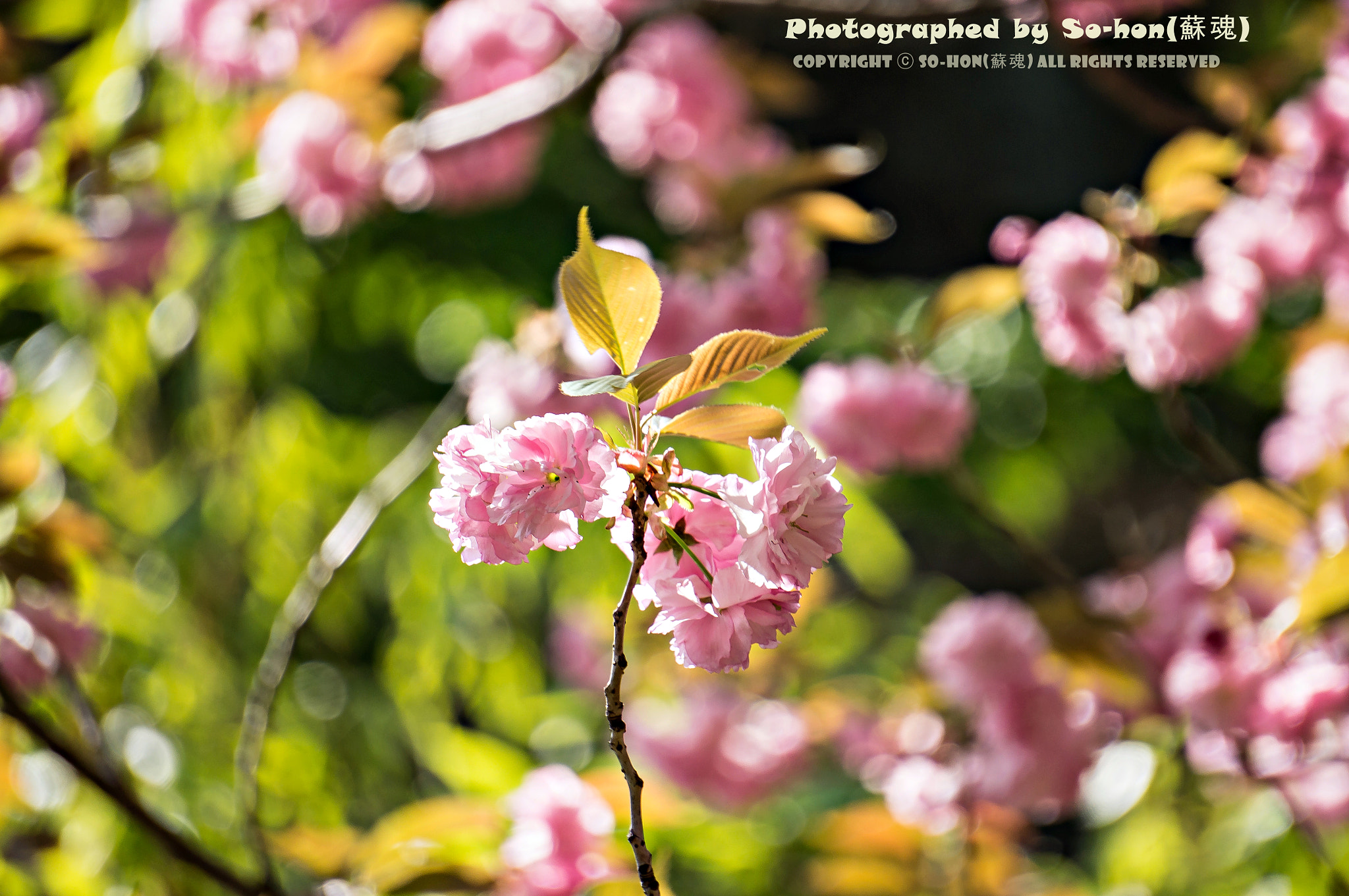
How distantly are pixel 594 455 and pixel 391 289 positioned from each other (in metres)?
1.39

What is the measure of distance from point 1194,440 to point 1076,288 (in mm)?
170

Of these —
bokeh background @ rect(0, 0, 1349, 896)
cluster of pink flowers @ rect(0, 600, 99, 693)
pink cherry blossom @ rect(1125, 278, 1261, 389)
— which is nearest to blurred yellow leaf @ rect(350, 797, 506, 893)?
bokeh background @ rect(0, 0, 1349, 896)

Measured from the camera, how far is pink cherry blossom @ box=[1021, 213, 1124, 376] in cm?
85

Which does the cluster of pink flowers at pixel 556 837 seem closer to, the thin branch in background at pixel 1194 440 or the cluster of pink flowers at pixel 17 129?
the thin branch in background at pixel 1194 440

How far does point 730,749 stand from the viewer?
1.13 m

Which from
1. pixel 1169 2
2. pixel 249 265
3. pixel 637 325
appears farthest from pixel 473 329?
pixel 637 325

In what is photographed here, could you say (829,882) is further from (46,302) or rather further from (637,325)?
(46,302)

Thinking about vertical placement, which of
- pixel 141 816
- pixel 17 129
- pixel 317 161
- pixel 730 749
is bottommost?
pixel 730 749

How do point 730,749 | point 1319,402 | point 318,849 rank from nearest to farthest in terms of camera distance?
1. point 318,849
2. point 1319,402
3. point 730,749

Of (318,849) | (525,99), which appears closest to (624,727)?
(318,849)

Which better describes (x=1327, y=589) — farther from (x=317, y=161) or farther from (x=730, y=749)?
(x=317, y=161)

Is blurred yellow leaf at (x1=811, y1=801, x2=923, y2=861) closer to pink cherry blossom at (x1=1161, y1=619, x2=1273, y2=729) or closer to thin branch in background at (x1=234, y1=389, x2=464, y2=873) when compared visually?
pink cherry blossom at (x1=1161, y1=619, x2=1273, y2=729)

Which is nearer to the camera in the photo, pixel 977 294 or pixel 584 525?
pixel 977 294

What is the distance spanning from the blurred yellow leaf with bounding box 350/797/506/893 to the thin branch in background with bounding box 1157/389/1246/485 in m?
0.65
